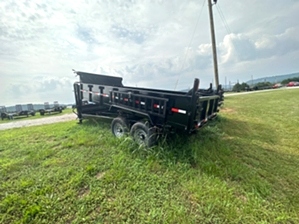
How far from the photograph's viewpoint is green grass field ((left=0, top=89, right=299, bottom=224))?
2.10m

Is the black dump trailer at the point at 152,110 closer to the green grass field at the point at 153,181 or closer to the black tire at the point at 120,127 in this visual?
Answer: the black tire at the point at 120,127

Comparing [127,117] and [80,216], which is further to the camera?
[127,117]

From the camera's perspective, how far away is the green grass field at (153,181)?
210 cm

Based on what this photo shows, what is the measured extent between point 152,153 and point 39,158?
2.43m

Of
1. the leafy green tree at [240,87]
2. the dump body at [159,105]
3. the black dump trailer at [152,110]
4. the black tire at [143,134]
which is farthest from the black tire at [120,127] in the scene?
the leafy green tree at [240,87]

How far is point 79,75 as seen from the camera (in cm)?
567

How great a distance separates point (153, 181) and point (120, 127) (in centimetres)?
204

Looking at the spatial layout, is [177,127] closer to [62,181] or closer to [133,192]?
[133,192]

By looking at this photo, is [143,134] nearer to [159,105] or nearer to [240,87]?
[159,105]

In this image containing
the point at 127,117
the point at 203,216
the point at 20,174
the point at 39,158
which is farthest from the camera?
the point at 127,117

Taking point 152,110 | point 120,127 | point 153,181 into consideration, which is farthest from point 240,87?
point 153,181

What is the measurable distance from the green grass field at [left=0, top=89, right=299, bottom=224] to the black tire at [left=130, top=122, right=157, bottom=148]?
0.60 ft

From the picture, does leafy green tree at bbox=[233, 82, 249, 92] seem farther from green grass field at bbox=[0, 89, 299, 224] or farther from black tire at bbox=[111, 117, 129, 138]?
black tire at bbox=[111, 117, 129, 138]

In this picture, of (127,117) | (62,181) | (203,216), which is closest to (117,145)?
(127,117)
